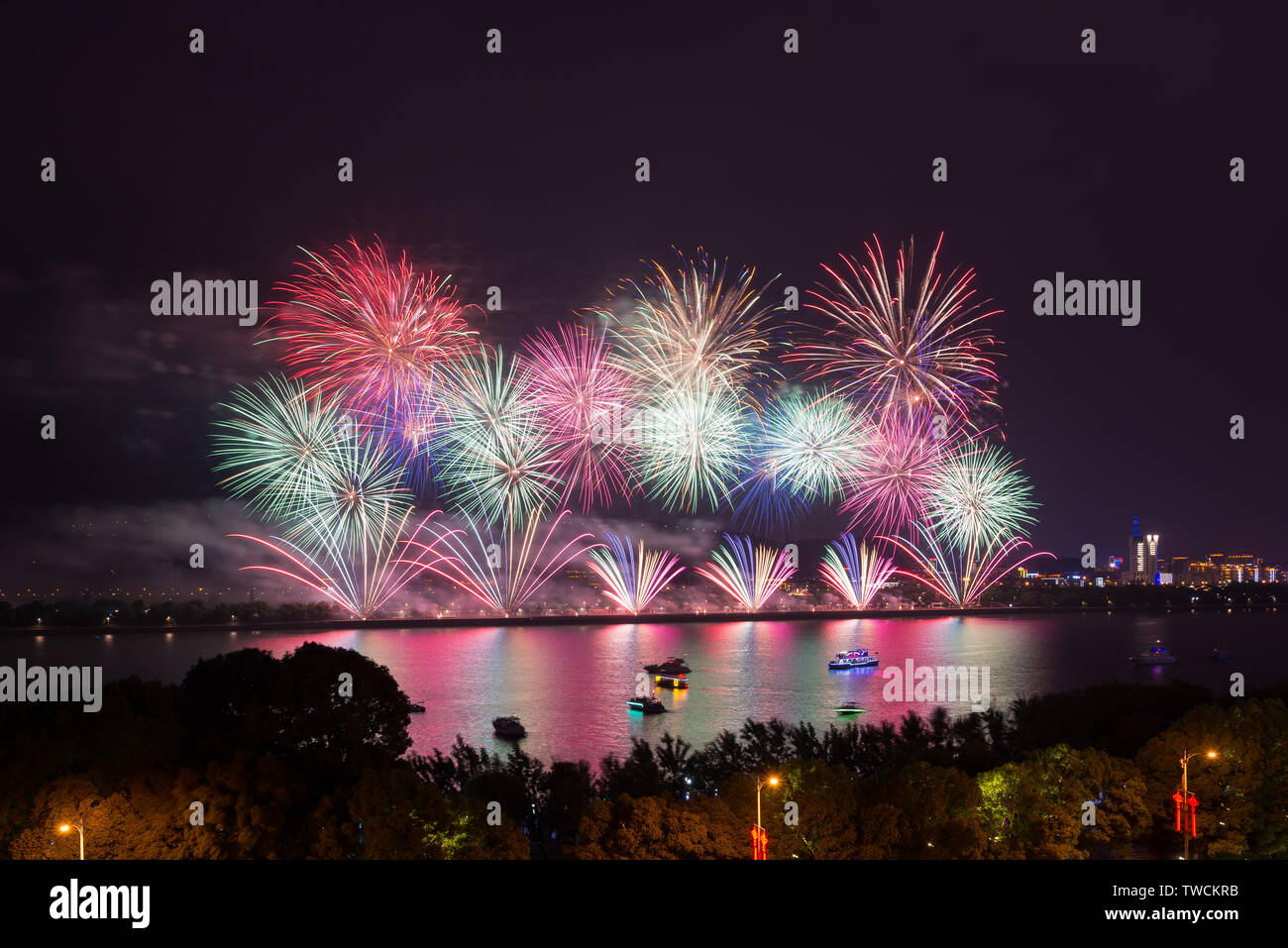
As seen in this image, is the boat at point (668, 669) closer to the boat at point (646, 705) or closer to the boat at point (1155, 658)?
the boat at point (646, 705)

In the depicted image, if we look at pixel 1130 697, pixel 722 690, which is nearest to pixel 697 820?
pixel 1130 697

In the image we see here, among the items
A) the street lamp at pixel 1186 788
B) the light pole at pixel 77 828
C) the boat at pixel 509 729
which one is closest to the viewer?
the light pole at pixel 77 828

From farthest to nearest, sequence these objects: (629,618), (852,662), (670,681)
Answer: (629,618)
(852,662)
(670,681)

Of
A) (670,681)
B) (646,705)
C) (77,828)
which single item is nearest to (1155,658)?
(670,681)

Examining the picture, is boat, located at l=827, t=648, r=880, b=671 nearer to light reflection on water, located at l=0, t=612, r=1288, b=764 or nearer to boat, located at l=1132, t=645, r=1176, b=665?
light reflection on water, located at l=0, t=612, r=1288, b=764

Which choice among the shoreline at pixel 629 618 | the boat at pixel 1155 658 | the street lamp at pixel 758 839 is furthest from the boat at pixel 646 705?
the shoreline at pixel 629 618

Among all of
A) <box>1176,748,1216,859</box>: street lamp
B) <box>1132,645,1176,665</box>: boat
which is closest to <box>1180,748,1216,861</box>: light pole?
<box>1176,748,1216,859</box>: street lamp

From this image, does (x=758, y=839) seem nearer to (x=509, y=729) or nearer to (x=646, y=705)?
(x=509, y=729)
